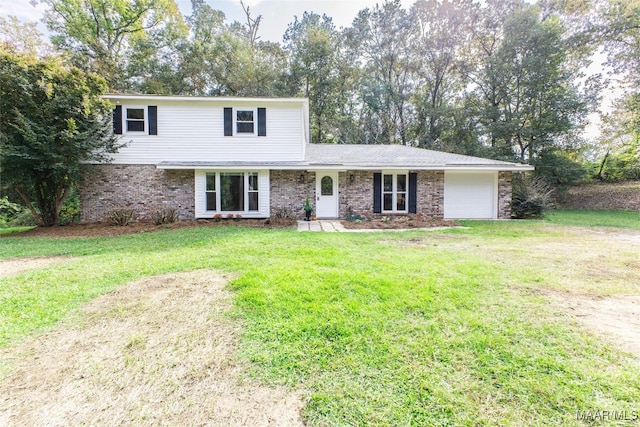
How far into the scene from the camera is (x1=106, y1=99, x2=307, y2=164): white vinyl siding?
11.2 metres

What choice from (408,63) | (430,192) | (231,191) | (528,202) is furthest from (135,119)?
(408,63)

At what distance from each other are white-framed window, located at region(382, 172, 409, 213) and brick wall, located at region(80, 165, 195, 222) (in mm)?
8187

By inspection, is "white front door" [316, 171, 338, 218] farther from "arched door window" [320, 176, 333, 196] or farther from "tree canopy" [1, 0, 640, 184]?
"tree canopy" [1, 0, 640, 184]

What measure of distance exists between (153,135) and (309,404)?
40.6ft

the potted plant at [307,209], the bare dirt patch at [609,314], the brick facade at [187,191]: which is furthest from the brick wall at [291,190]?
the bare dirt patch at [609,314]

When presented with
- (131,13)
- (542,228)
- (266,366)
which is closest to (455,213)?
(542,228)

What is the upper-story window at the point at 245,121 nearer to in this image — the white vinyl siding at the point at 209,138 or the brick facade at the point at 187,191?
the white vinyl siding at the point at 209,138

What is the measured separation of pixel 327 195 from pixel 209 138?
550 centimetres

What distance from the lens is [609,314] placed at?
10.3ft

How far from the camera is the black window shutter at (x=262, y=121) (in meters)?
11.4

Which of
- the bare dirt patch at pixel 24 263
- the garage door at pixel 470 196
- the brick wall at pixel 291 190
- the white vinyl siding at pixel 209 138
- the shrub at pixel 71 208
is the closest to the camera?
the bare dirt patch at pixel 24 263

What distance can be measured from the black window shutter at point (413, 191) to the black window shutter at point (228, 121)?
7.94 meters

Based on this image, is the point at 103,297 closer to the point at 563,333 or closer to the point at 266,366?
the point at 266,366

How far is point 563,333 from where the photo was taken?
272 cm
